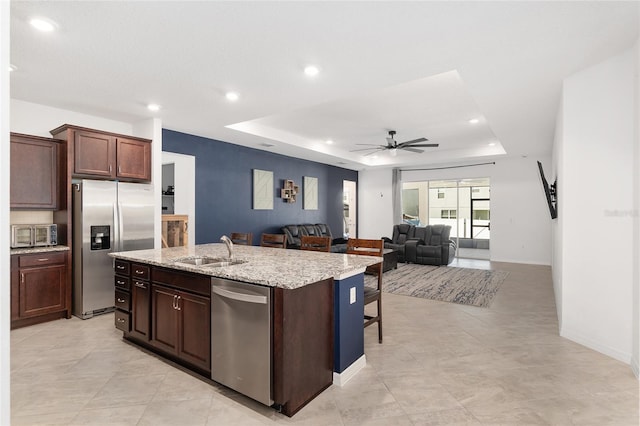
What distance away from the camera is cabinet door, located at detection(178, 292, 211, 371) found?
8.05 ft

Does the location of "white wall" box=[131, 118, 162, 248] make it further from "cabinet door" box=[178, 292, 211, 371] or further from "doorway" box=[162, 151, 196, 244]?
"cabinet door" box=[178, 292, 211, 371]

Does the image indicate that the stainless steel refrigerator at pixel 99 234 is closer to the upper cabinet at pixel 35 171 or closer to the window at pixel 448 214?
the upper cabinet at pixel 35 171

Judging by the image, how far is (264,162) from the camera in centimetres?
735

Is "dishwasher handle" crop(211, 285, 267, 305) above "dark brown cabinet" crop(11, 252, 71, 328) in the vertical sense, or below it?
above

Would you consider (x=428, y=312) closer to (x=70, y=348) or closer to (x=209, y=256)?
(x=209, y=256)

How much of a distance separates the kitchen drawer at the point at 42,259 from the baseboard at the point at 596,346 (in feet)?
18.4

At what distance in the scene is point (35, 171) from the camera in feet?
12.9

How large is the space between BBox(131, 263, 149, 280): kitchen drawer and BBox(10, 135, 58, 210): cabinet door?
1882 mm

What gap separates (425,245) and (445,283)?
2.35 metres

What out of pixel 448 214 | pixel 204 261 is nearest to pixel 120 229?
pixel 204 261

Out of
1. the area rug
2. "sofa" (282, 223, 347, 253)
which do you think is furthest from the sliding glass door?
"sofa" (282, 223, 347, 253)

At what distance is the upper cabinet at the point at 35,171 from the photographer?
12.5ft

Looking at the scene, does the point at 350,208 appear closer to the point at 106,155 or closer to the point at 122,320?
the point at 106,155

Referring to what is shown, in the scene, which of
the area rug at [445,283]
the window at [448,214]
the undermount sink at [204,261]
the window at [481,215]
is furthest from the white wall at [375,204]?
the undermount sink at [204,261]
